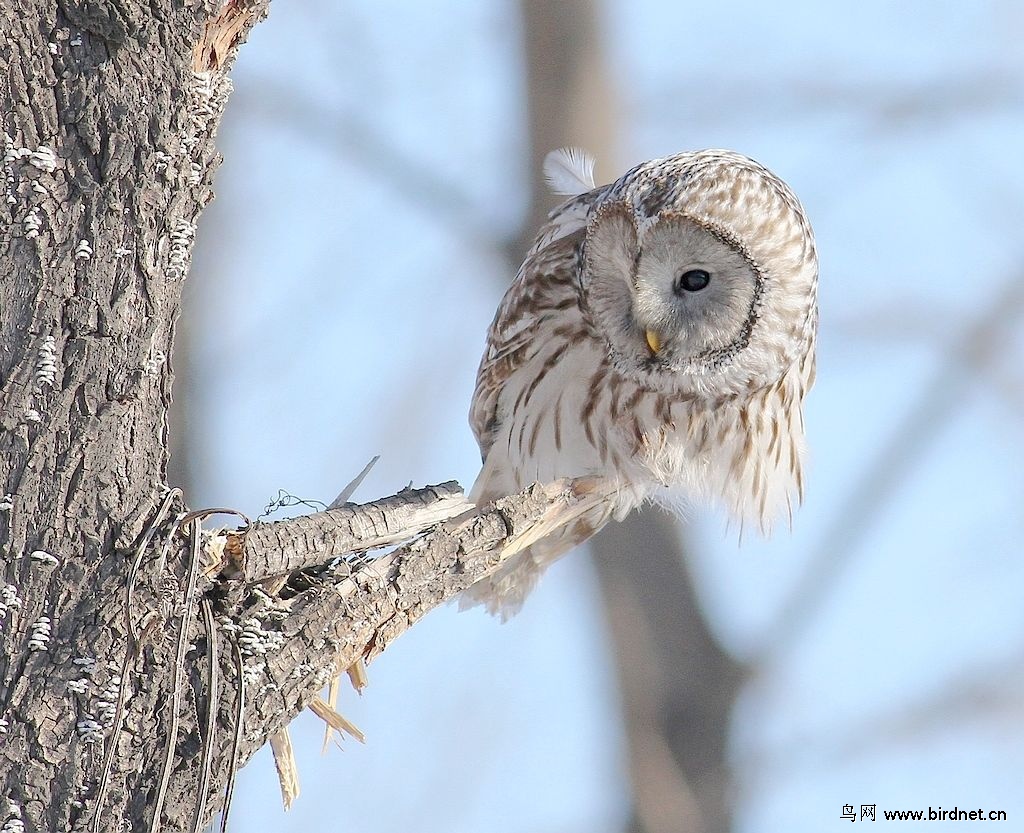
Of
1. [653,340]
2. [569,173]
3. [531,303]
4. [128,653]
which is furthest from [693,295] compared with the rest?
[128,653]

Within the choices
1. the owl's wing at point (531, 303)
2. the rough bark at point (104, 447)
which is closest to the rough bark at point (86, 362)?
the rough bark at point (104, 447)

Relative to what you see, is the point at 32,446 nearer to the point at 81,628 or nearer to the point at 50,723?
the point at 81,628

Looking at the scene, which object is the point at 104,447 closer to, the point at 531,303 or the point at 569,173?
the point at 531,303

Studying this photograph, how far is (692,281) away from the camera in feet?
13.6

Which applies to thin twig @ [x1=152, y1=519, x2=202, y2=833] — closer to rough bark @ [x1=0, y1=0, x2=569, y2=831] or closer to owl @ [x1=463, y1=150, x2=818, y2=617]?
rough bark @ [x1=0, y1=0, x2=569, y2=831]

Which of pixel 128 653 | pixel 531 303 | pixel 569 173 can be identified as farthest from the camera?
pixel 569 173

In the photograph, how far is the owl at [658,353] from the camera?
13.5 feet

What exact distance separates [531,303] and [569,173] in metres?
1.39

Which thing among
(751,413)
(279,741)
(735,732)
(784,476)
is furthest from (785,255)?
(735,732)

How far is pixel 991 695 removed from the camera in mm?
8766

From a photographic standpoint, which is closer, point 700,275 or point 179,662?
point 179,662

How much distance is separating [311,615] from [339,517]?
0.28m

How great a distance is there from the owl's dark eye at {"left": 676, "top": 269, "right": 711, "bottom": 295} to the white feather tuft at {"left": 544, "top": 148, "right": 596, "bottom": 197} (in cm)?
150

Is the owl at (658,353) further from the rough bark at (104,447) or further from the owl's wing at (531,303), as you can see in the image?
the rough bark at (104,447)
